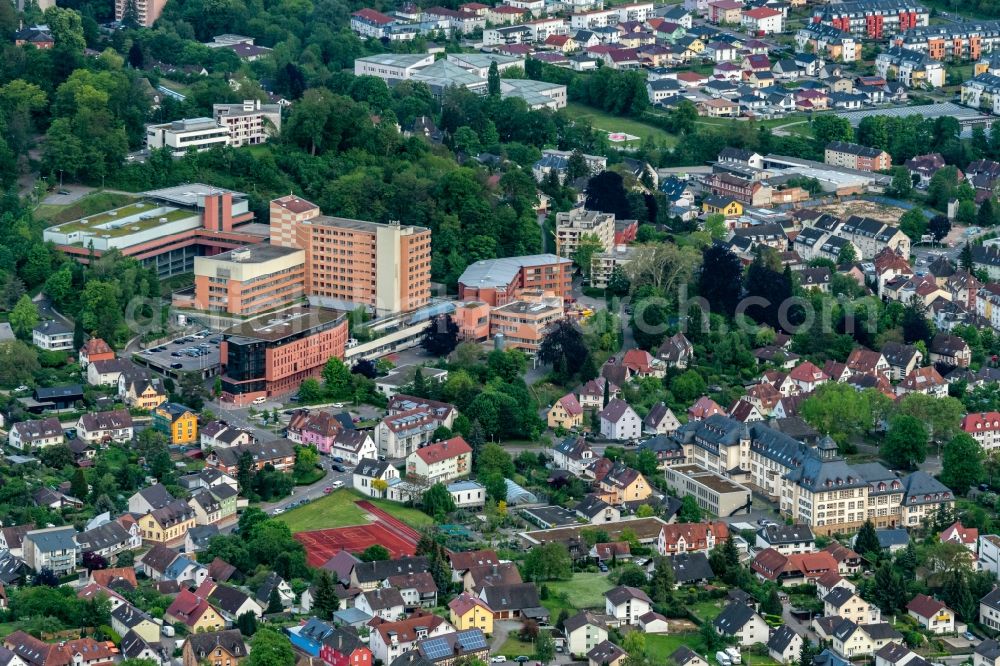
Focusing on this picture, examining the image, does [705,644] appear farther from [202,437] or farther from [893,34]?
[893,34]

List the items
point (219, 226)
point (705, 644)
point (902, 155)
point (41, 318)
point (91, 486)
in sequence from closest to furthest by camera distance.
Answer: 1. point (705, 644)
2. point (91, 486)
3. point (41, 318)
4. point (219, 226)
5. point (902, 155)

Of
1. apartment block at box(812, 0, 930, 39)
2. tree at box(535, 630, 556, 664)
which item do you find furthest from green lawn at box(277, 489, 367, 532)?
apartment block at box(812, 0, 930, 39)

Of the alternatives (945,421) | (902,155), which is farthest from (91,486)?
(902,155)

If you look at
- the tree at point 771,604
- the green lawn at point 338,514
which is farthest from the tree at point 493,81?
the tree at point 771,604

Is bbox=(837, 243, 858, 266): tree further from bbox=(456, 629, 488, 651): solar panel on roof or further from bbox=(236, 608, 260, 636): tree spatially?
bbox=(236, 608, 260, 636): tree

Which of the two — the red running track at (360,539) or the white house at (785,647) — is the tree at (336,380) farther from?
the white house at (785,647)
